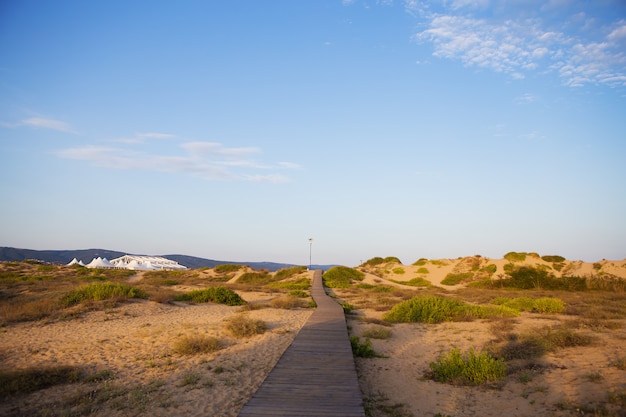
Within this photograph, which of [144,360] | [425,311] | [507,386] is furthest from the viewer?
[425,311]

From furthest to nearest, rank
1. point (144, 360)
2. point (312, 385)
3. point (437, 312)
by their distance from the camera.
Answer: point (437, 312), point (144, 360), point (312, 385)

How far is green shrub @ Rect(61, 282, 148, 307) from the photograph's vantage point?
58.4 ft

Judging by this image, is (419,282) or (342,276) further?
(342,276)

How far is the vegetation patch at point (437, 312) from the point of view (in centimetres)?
1616

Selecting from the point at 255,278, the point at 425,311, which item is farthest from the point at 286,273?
the point at 425,311

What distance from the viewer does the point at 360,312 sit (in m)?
19.7

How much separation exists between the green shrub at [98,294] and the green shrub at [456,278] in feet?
103

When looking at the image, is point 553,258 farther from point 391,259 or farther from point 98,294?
point 98,294

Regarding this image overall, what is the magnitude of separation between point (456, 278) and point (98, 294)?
3445 centimetres

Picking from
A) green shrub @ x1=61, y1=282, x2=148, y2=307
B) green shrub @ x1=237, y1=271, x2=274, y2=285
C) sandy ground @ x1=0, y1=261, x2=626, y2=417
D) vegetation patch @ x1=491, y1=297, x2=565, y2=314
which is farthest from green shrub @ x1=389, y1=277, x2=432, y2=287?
green shrub @ x1=61, y1=282, x2=148, y2=307

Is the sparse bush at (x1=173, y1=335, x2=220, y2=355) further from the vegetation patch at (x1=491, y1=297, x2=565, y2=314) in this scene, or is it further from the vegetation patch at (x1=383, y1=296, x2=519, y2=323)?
Answer: the vegetation patch at (x1=491, y1=297, x2=565, y2=314)

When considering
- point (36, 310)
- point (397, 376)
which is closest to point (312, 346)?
point (397, 376)

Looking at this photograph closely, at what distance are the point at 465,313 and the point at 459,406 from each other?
1040 centimetres

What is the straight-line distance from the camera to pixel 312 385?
7.02 m
